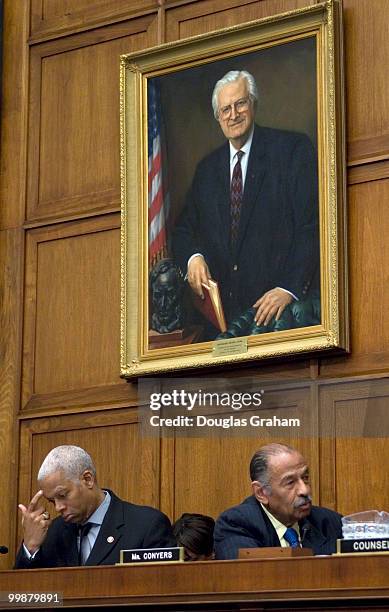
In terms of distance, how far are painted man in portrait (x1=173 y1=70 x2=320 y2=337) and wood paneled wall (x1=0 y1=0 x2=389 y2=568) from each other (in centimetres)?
22

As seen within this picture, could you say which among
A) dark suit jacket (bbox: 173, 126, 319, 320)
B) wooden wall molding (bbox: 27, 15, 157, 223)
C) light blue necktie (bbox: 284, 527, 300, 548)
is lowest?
light blue necktie (bbox: 284, 527, 300, 548)

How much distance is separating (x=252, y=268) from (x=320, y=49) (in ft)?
3.34

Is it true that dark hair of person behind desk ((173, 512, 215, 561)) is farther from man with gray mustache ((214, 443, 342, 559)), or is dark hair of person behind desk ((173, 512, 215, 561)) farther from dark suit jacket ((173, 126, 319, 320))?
dark suit jacket ((173, 126, 319, 320))

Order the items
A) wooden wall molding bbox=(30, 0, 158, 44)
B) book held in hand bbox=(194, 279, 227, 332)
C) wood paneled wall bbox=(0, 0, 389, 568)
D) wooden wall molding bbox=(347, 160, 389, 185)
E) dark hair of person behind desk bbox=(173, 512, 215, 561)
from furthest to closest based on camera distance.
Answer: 1. wooden wall molding bbox=(30, 0, 158, 44)
2. book held in hand bbox=(194, 279, 227, 332)
3. wooden wall molding bbox=(347, 160, 389, 185)
4. wood paneled wall bbox=(0, 0, 389, 568)
5. dark hair of person behind desk bbox=(173, 512, 215, 561)

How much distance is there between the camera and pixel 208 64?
7043 millimetres

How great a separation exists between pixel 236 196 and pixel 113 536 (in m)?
1.75

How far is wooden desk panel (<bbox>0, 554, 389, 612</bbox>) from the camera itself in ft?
15.2

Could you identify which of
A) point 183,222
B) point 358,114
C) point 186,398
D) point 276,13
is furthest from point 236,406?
point 276,13

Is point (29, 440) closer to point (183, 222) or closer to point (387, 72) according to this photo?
point (183, 222)

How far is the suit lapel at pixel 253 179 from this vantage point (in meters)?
6.78

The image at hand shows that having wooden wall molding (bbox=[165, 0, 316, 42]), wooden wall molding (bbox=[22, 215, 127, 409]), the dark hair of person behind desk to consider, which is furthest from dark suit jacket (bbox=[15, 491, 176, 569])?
wooden wall molding (bbox=[165, 0, 316, 42])

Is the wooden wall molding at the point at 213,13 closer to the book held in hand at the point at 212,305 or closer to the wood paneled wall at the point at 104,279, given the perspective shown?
the wood paneled wall at the point at 104,279

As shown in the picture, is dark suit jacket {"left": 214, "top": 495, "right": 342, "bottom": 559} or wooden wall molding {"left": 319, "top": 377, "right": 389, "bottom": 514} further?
wooden wall molding {"left": 319, "top": 377, "right": 389, "bottom": 514}

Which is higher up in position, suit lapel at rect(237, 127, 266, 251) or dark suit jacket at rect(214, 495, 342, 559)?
suit lapel at rect(237, 127, 266, 251)
